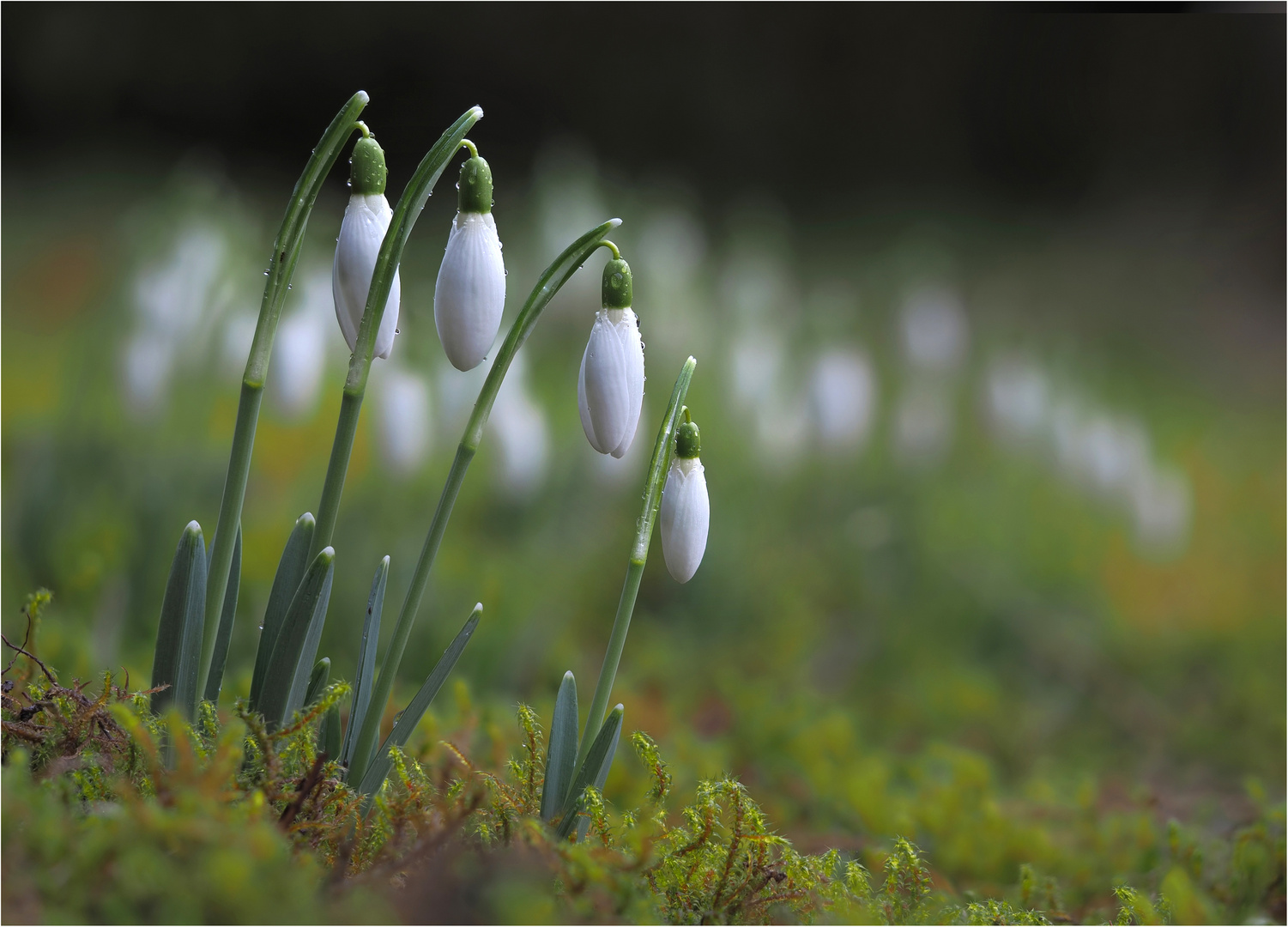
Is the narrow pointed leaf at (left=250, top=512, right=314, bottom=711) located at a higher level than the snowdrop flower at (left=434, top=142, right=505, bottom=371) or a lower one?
lower

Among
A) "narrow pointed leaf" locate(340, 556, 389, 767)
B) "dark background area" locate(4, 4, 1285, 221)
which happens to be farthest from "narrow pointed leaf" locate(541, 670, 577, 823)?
"dark background area" locate(4, 4, 1285, 221)

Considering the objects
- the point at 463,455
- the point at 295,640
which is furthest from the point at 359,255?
the point at 295,640

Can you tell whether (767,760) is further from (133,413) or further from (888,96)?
(888,96)

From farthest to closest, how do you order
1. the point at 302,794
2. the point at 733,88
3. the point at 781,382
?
the point at 733,88 < the point at 781,382 < the point at 302,794

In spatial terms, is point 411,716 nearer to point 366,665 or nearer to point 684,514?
point 366,665

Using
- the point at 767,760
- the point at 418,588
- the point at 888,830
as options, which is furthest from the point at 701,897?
the point at 767,760

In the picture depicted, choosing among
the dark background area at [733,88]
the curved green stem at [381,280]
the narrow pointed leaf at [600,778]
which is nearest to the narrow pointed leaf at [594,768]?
the narrow pointed leaf at [600,778]

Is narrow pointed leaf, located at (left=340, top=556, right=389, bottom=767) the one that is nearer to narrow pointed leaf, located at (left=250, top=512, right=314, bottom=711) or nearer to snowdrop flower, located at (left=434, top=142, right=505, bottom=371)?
narrow pointed leaf, located at (left=250, top=512, right=314, bottom=711)
